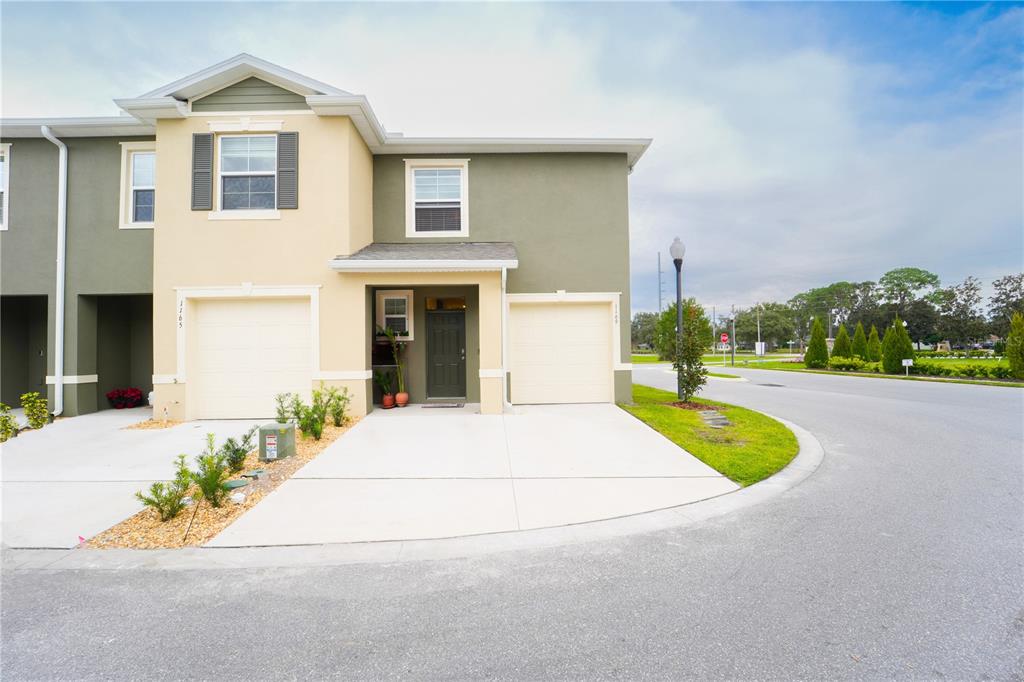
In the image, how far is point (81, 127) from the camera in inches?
381

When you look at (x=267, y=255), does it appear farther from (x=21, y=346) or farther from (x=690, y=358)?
(x=690, y=358)

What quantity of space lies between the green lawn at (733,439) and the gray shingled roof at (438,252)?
454 cm

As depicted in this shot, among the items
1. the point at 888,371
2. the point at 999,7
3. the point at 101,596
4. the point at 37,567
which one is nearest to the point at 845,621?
the point at 101,596

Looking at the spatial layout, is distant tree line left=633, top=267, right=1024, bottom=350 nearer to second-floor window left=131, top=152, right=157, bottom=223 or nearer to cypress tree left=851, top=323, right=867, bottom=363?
cypress tree left=851, top=323, right=867, bottom=363

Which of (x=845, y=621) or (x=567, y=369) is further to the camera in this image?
(x=567, y=369)

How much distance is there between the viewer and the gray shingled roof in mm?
9344

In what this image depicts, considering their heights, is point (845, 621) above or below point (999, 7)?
below

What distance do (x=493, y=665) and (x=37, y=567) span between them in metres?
3.70

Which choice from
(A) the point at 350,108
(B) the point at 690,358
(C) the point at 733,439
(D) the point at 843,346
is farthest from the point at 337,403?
(D) the point at 843,346

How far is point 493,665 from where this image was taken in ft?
7.48

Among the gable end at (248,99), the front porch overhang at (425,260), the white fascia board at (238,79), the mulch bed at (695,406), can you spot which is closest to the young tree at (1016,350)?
the mulch bed at (695,406)

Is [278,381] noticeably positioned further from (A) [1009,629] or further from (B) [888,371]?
(B) [888,371]

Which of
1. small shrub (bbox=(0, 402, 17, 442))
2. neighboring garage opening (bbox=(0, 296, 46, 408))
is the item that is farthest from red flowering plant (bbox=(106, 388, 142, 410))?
small shrub (bbox=(0, 402, 17, 442))

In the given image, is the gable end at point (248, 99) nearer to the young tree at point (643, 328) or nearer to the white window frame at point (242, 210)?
the white window frame at point (242, 210)
